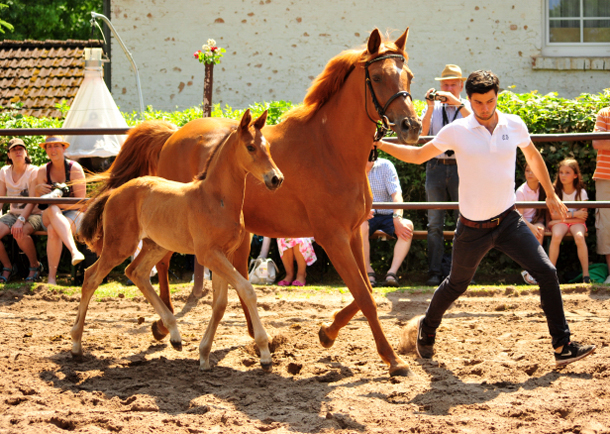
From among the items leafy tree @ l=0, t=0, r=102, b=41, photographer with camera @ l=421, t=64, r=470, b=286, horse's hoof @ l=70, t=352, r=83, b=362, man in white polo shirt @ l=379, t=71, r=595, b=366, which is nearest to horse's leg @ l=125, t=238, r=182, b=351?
horse's hoof @ l=70, t=352, r=83, b=362

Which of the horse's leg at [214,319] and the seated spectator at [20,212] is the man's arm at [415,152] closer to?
the horse's leg at [214,319]

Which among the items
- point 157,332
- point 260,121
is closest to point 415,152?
point 260,121

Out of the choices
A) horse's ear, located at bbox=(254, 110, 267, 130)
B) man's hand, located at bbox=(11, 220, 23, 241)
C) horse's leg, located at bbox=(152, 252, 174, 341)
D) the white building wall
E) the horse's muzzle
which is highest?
the white building wall

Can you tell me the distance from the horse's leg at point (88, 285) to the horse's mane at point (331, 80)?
160 cm

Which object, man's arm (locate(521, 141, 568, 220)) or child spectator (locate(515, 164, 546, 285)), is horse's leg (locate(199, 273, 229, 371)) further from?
child spectator (locate(515, 164, 546, 285))

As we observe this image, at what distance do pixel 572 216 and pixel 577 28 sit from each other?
588cm

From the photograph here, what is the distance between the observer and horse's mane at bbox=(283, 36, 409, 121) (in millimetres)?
4219

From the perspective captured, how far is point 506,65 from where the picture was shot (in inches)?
440

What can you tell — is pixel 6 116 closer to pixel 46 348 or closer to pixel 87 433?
pixel 46 348

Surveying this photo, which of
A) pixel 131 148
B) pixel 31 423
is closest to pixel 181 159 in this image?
pixel 131 148

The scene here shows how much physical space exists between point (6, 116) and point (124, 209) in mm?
5086

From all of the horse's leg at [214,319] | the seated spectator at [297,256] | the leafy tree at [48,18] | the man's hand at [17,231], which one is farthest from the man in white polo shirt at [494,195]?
the leafy tree at [48,18]

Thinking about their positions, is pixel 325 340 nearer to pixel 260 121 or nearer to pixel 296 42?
pixel 260 121

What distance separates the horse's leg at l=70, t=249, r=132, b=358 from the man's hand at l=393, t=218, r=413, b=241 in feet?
11.4
